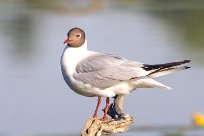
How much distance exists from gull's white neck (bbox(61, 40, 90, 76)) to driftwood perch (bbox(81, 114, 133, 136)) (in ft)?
2.23

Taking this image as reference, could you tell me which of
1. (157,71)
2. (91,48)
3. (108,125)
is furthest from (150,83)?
(91,48)

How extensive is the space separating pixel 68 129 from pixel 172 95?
9.02ft

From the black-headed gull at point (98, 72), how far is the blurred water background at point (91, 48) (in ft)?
13.4

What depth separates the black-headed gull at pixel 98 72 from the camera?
6.77 meters

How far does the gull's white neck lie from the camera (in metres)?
6.85

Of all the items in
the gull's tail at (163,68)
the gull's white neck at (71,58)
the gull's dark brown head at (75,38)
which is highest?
the gull's dark brown head at (75,38)

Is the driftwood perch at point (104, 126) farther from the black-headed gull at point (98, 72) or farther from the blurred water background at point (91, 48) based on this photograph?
the blurred water background at point (91, 48)

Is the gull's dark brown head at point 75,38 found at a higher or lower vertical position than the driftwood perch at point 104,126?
higher

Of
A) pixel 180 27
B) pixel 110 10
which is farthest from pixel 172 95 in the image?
pixel 110 10

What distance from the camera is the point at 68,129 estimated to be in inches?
437

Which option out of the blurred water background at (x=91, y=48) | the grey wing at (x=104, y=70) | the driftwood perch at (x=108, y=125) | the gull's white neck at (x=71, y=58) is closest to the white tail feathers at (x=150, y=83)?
the grey wing at (x=104, y=70)

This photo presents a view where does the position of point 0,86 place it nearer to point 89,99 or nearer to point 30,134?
point 89,99

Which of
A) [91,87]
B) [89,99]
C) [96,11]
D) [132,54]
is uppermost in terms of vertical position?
[96,11]

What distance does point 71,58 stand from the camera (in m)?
6.87
